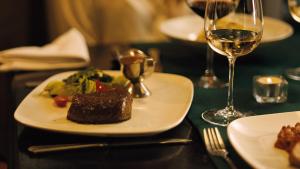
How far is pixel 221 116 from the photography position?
105 cm

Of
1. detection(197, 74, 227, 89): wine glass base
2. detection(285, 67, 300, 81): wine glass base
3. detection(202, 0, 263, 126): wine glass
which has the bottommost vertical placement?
detection(285, 67, 300, 81): wine glass base

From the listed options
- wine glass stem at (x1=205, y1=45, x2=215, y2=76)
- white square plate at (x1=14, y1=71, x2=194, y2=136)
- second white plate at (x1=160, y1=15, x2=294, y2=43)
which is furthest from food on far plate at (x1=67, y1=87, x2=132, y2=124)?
second white plate at (x1=160, y1=15, x2=294, y2=43)

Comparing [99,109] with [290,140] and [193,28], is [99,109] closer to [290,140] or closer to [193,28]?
[290,140]

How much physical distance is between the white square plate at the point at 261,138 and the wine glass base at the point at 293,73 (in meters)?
0.38

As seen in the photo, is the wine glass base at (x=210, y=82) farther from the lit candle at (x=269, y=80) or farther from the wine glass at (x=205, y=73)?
the lit candle at (x=269, y=80)

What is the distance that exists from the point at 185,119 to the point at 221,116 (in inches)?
2.9

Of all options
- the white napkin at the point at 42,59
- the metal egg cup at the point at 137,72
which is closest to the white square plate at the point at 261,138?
the metal egg cup at the point at 137,72

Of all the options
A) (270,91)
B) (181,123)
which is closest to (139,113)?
(181,123)

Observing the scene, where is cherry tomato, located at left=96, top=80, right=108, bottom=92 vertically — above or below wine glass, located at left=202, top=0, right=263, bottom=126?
below

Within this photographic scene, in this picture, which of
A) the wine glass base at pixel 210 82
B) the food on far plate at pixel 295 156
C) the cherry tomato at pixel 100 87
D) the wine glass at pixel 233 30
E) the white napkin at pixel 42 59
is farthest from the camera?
the white napkin at pixel 42 59

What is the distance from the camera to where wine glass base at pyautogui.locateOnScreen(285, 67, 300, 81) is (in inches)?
52.3

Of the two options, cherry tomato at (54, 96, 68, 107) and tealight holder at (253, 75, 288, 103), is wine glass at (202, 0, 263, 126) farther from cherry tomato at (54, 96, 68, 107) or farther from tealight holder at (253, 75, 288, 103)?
cherry tomato at (54, 96, 68, 107)

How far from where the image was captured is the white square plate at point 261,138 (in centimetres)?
78

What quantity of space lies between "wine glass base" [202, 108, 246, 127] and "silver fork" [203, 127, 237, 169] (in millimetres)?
58
